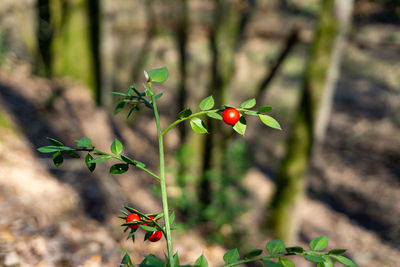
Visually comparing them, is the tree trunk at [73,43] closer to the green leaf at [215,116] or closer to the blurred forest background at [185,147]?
the blurred forest background at [185,147]

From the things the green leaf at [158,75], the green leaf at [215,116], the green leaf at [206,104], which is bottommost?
the green leaf at [215,116]

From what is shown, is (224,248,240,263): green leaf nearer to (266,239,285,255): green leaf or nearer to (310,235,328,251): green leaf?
(266,239,285,255): green leaf

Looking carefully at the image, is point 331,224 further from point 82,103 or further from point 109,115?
point 82,103

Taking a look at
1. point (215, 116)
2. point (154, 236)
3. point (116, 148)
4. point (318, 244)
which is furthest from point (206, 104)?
point (318, 244)

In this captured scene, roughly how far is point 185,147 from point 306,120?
5.97 ft

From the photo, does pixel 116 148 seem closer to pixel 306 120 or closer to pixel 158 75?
pixel 158 75

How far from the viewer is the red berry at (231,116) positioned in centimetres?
93

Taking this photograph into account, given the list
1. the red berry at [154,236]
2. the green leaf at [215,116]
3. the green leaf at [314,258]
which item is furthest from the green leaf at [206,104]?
the green leaf at [314,258]

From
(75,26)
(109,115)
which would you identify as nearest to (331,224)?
(109,115)

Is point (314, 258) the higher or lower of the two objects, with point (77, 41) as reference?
higher

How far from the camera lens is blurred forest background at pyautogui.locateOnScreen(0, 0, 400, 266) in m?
3.41

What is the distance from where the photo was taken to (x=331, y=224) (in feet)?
24.2

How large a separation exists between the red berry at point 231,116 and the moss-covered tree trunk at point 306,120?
3.91 m

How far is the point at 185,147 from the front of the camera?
4.98 meters
